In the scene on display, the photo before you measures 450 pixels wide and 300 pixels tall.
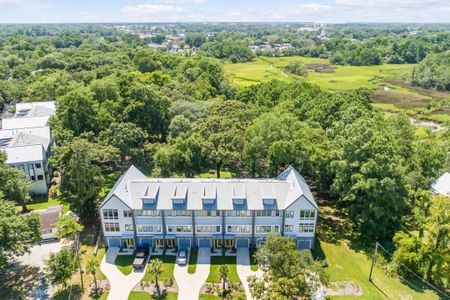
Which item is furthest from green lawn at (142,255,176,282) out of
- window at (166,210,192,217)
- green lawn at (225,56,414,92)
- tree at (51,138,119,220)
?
green lawn at (225,56,414,92)

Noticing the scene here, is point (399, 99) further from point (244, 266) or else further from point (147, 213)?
point (147, 213)

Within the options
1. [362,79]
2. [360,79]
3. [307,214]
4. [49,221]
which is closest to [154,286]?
[49,221]

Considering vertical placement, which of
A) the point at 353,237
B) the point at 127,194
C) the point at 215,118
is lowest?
the point at 353,237

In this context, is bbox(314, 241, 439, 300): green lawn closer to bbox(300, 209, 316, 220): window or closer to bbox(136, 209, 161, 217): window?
bbox(300, 209, 316, 220): window

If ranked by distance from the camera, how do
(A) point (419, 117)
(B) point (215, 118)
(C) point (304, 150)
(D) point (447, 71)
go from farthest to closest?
(D) point (447, 71), (A) point (419, 117), (B) point (215, 118), (C) point (304, 150)

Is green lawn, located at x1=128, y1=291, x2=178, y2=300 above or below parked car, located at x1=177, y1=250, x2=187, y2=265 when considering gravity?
below

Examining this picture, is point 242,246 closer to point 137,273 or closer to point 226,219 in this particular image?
point 226,219

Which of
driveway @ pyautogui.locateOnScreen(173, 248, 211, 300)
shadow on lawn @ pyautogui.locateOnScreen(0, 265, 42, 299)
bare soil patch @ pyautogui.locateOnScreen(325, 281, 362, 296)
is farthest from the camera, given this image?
→ bare soil patch @ pyautogui.locateOnScreen(325, 281, 362, 296)

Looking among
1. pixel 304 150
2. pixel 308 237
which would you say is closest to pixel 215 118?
pixel 304 150
